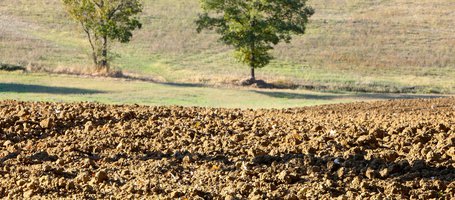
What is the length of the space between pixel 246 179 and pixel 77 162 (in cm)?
209

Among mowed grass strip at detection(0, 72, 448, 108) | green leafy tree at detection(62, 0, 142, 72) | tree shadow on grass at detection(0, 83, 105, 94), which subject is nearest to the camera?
mowed grass strip at detection(0, 72, 448, 108)

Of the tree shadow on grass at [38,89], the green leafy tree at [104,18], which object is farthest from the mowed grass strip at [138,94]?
the green leafy tree at [104,18]

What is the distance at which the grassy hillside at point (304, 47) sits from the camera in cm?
4703

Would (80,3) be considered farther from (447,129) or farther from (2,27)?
(447,129)

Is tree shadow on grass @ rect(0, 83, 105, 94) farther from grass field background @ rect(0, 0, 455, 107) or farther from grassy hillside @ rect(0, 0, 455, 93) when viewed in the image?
grassy hillside @ rect(0, 0, 455, 93)

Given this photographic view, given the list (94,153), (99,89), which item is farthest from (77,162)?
(99,89)

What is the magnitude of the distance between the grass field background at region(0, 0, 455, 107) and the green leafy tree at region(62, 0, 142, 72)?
4.30 ft

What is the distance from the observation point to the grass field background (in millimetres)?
46031

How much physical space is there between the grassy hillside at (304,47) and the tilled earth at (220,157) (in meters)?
30.1

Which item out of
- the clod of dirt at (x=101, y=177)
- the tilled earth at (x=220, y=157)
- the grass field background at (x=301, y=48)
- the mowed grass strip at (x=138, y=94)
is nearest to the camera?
the tilled earth at (x=220, y=157)

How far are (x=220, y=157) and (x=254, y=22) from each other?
34.7m

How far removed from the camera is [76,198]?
23.2 feet

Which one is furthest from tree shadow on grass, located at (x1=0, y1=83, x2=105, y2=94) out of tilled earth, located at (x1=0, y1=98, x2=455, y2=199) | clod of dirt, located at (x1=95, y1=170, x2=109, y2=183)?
clod of dirt, located at (x1=95, y1=170, x2=109, y2=183)

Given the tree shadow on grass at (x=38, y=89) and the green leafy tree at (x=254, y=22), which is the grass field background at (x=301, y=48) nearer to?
the green leafy tree at (x=254, y=22)
